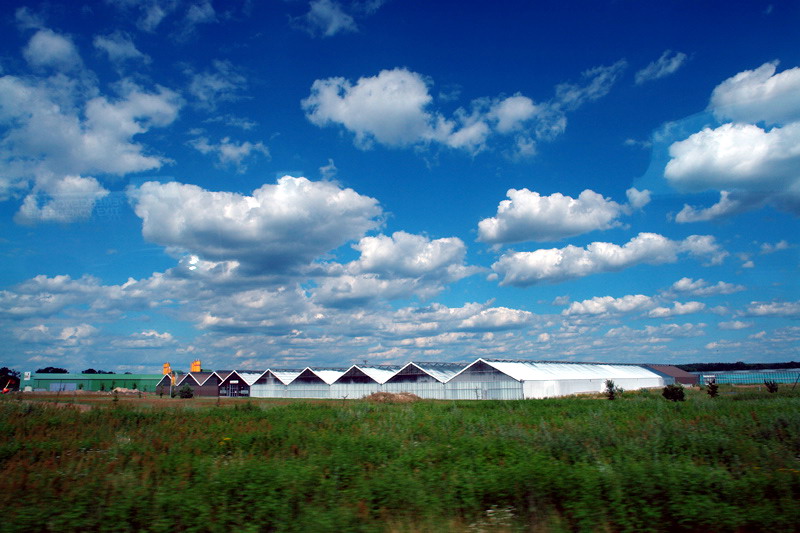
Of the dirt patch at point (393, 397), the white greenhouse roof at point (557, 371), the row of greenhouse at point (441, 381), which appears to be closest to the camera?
the row of greenhouse at point (441, 381)

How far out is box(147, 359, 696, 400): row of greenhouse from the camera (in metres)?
59.5

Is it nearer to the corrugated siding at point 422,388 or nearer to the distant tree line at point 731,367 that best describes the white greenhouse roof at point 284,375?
the corrugated siding at point 422,388

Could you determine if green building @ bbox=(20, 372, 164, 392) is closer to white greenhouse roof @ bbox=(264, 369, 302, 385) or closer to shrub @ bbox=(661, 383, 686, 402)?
white greenhouse roof @ bbox=(264, 369, 302, 385)

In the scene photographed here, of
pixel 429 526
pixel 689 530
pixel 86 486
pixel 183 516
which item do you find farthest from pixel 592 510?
pixel 86 486

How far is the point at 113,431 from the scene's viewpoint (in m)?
19.8

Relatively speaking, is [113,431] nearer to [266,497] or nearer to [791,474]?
[266,497]

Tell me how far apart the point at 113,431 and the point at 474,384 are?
4605 cm

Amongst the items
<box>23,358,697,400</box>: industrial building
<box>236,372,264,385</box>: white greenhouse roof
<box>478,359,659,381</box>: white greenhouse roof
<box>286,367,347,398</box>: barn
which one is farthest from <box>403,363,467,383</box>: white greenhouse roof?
<box>236,372,264,385</box>: white greenhouse roof

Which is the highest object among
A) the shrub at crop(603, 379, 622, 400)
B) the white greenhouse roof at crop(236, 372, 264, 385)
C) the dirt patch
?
the white greenhouse roof at crop(236, 372, 264, 385)

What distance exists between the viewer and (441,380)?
63469 mm

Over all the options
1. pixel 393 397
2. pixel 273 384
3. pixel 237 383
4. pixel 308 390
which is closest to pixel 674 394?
pixel 393 397

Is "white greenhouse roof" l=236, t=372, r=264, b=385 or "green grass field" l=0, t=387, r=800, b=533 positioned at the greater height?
"white greenhouse roof" l=236, t=372, r=264, b=385

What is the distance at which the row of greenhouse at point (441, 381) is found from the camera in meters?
59.5

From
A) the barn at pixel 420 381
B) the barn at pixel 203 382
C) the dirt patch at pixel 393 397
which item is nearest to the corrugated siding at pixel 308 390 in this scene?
the dirt patch at pixel 393 397
